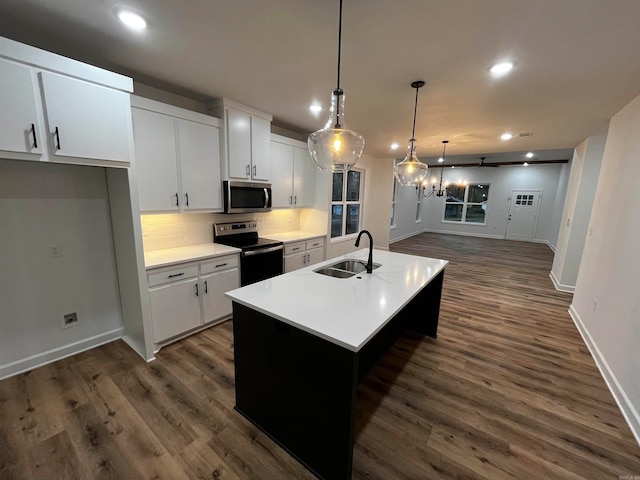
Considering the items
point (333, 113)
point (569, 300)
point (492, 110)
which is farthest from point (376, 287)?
point (569, 300)

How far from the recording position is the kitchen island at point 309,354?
1.36m

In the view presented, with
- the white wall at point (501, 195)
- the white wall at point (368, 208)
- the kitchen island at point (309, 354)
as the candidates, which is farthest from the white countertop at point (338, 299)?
the white wall at point (501, 195)

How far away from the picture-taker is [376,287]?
2.01 meters

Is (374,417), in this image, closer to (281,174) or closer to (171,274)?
(171,274)

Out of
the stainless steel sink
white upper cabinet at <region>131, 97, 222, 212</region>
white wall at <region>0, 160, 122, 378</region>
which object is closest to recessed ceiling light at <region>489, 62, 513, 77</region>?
the stainless steel sink

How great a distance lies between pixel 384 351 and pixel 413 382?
1.44 ft

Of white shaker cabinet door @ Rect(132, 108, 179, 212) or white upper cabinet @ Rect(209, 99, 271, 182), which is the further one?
white upper cabinet @ Rect(209, 99, 271, 182)

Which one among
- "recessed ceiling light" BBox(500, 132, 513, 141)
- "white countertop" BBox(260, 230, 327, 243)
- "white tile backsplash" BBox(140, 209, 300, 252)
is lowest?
"white countertop" BBox(260, 230, 327, 243)

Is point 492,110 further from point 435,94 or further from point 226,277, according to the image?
point 226,277

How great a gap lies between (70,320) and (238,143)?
2.42 m

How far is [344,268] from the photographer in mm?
2711

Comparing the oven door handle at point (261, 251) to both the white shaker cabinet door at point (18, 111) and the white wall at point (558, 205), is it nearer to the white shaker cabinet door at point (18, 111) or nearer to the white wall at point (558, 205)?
the white shaker cabinet door at point (18, 111)

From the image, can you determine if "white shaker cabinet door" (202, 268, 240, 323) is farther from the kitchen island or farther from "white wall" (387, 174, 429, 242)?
"white wall" (387, 174, 429, 242)

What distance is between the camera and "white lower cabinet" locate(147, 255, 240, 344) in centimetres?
248
